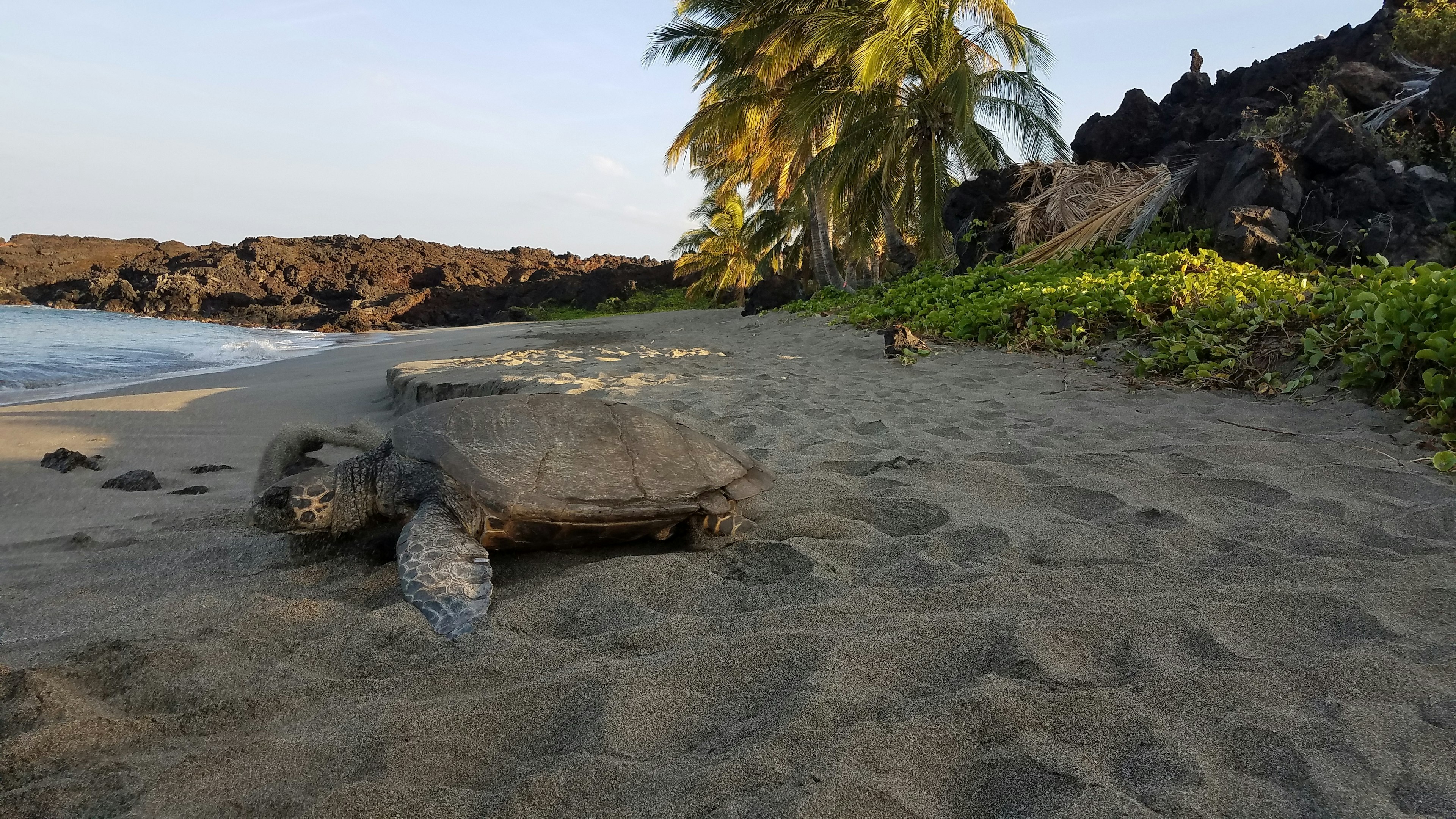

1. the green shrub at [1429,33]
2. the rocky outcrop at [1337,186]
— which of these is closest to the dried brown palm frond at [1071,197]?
the rocky outcrop at [1337,186]

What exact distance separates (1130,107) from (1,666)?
17.6 meters

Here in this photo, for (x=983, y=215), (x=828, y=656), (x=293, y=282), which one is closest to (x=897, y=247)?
(x=983, y=215)

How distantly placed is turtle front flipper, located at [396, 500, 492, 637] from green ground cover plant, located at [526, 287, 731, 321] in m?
26.0

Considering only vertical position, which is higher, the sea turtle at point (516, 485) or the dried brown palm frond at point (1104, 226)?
the dried brown palm frond at point (1104, 226)

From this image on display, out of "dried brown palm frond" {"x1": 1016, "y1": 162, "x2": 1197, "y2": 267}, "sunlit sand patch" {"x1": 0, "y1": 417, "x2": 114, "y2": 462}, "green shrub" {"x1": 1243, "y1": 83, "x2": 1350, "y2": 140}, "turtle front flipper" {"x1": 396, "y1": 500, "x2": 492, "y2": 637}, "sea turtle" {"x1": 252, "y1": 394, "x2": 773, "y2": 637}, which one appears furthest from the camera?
"green shrub" {"x1": 1243, "y1": 83, "x2": 1350, "y2": 140}

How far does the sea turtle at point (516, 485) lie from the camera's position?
2551 mm

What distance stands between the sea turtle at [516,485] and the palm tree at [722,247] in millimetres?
22756

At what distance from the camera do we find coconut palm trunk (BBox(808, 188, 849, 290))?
18734 mm

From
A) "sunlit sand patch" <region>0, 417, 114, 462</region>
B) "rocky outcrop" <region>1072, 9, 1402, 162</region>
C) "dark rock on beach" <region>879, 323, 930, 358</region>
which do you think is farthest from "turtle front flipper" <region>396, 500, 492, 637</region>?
"rocky outcrop" <region>1072, 9, 1402, 162</region>

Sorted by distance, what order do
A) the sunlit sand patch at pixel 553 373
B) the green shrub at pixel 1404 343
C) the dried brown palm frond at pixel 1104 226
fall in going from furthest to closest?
the dried brown palm frond at pixel 1104 226 < the sunlit sand patch at pixel 553 373 < the green shrub at pixel 1404 343

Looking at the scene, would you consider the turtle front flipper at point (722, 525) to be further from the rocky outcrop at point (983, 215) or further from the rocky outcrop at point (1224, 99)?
the rocky outcrop at point (1224, 99)

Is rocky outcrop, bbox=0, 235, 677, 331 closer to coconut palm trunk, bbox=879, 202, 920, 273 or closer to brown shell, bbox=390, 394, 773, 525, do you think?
coconut palm trunk, bbox=879, 202, 920, 273

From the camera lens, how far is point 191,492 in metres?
3.65

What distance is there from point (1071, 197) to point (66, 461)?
1199 centimetres
